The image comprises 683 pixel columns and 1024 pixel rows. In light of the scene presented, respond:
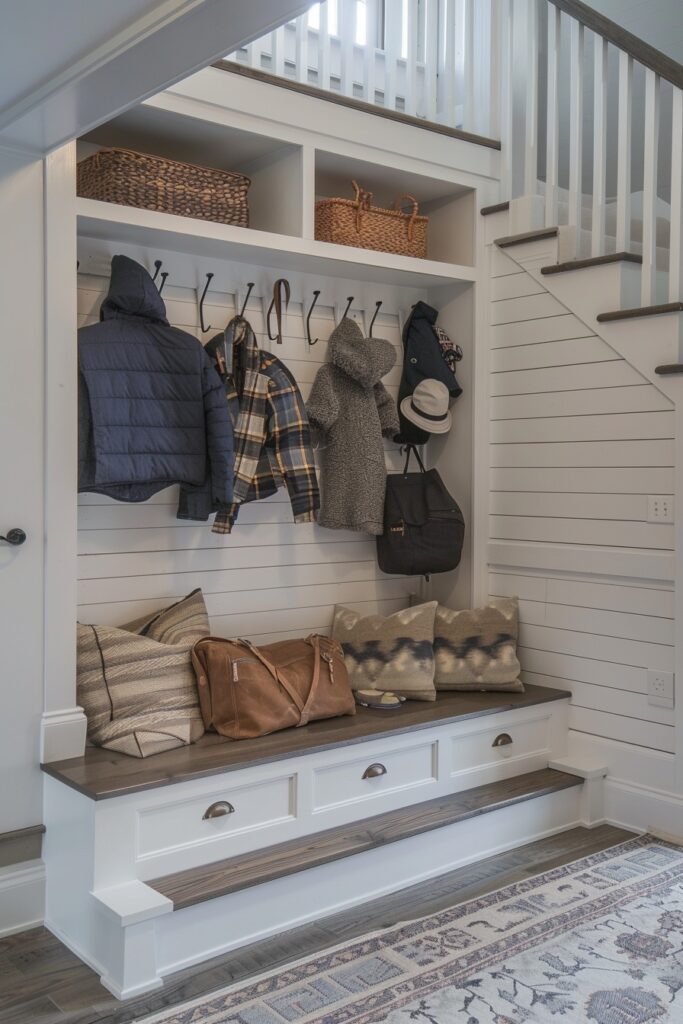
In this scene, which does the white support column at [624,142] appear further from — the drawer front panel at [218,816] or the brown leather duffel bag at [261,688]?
the drawer front panel at [218,816]

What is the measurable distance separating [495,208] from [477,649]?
1.64m

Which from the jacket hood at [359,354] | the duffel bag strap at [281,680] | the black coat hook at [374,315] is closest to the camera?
the duffel bag strap at [281,680]

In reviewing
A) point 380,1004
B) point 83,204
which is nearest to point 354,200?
point 83,204

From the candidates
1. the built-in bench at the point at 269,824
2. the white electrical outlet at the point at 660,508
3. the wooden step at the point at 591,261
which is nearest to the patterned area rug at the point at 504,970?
the built-in bench at the point at 269,824

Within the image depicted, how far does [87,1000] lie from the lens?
89.5 inches

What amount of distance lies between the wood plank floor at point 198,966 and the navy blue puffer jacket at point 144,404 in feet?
4.05

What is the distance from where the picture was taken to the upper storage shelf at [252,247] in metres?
2.85

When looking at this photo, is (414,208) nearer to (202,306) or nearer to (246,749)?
(202,306)

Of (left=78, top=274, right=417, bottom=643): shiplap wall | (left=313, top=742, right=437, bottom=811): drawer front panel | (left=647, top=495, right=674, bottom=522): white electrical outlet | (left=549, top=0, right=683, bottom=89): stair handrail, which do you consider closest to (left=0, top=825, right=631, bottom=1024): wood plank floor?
(left=313, top=742, right=437, bottom=811): drawer front panel

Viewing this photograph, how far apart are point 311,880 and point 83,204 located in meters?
1.95

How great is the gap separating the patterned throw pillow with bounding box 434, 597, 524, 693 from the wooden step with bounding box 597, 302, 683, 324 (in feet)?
3.58

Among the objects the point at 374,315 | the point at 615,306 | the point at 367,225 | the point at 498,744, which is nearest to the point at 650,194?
the point at 615,306

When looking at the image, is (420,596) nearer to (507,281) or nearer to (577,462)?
(577,462)

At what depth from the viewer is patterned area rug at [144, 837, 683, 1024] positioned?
7.32 feet
